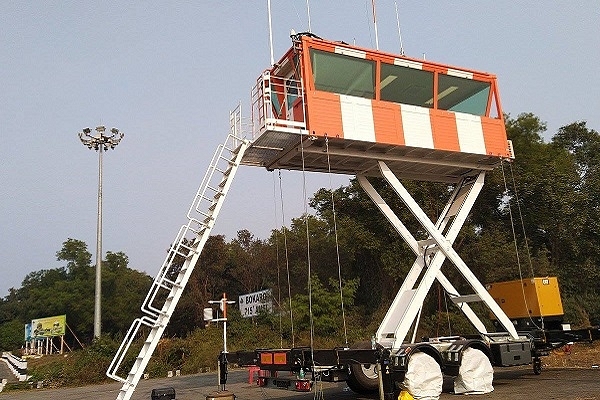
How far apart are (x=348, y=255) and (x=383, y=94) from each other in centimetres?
2384

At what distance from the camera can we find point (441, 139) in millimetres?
14414

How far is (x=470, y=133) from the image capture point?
49.1 ft

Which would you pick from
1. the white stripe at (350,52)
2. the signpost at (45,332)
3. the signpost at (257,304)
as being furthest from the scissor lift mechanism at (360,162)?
the signpost at (45,332)

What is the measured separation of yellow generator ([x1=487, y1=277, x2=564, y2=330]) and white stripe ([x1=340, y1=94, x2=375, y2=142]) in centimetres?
679

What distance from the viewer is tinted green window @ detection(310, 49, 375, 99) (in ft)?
43.2

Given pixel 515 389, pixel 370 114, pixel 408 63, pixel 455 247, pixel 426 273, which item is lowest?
pixel 515 389

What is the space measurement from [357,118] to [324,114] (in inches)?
37.8

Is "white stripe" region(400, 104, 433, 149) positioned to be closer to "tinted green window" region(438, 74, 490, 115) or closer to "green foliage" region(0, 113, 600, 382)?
"tinted green window" region(438, 74, 490, 115)

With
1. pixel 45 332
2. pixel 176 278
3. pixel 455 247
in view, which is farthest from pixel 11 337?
pixel 176 278

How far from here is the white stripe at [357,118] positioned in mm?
13195

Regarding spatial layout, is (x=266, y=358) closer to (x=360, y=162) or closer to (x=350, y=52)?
(x=360, y=162)

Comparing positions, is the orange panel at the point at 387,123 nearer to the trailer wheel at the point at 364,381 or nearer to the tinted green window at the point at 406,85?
the tinted green window at the point at 406,85

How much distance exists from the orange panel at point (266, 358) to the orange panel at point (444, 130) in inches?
270

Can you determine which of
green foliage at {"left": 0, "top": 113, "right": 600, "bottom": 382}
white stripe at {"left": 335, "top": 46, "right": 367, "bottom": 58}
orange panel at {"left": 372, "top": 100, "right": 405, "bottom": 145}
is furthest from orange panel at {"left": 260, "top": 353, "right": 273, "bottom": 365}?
green foliage at {"left": 0, "top": 113, "right": 600, "bottom": 382}
